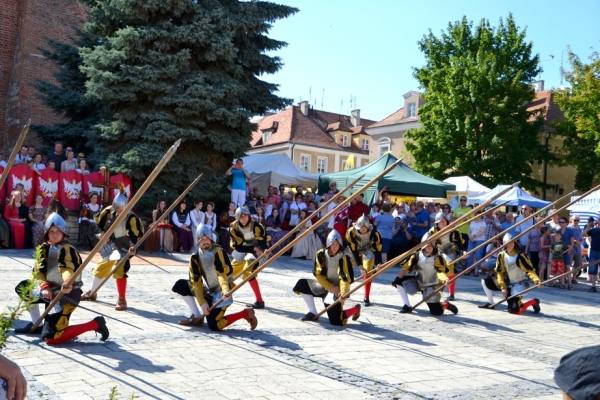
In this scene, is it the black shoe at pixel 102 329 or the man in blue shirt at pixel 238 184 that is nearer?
the black shoe at pixel 102 329

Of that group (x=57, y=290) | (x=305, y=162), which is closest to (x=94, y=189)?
(x=57, y=290)

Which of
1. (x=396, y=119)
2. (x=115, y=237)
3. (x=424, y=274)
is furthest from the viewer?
(x=396, y=119)

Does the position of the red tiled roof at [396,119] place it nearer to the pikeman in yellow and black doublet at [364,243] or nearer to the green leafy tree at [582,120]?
the green leafy tree at [582,120]

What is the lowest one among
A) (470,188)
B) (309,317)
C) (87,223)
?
(309,317)

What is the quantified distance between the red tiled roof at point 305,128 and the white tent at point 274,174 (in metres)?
25.7

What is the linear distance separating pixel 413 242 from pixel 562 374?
15287mm

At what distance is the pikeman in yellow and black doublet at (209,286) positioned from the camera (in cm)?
801

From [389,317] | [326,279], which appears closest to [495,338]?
[389,317]

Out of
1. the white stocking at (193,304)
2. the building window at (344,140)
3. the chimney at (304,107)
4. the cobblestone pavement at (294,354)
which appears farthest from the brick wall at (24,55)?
the building window at (344,140)

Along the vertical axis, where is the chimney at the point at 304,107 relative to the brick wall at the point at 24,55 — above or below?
above

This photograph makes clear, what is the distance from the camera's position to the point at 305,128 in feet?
171

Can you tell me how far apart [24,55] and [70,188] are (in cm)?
986

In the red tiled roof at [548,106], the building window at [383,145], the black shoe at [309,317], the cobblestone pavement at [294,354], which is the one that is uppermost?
the red tiled roof at [548,106]

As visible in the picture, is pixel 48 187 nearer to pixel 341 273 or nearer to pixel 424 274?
pixel 341 273
